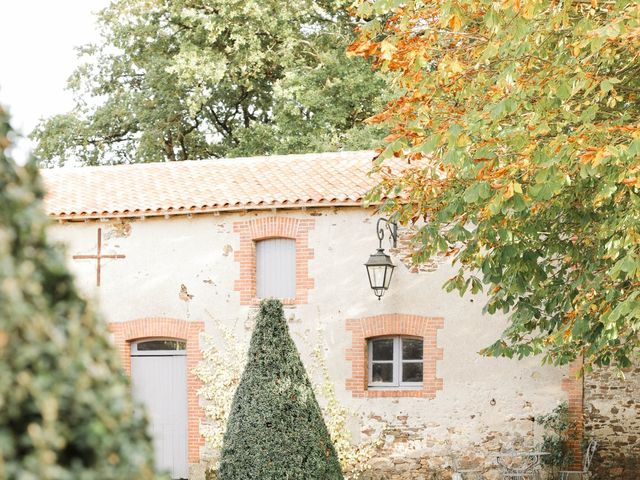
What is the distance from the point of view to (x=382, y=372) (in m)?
17.5

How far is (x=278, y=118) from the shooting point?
81.6 ft

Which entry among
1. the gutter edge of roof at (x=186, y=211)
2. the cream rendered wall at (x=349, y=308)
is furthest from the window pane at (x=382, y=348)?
the gutter edge of roof at (x=186, y=211)

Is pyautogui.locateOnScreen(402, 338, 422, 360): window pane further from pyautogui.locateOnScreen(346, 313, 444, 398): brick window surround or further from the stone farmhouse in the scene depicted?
pyautogui.locateOnScreen(346, 313, 444, 398): brick window surround

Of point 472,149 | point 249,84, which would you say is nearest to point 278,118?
point 249,84

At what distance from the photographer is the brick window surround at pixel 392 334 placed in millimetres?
17047

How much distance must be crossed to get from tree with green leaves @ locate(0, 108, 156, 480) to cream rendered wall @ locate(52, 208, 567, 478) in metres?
13.5

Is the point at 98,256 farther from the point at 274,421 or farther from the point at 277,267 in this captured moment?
the point at 274,421

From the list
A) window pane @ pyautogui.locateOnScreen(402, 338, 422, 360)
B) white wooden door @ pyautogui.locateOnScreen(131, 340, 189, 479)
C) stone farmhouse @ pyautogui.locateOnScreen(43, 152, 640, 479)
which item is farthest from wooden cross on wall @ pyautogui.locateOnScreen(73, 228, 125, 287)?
window pane @ pyautogui.locateOnScreen(402, 338, 422, 360)

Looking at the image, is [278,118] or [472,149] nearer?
[472,149]

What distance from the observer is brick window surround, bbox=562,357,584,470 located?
16.5 meters

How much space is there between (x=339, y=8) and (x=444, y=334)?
11.6 m

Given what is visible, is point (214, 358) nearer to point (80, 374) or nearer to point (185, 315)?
point (185, 315)

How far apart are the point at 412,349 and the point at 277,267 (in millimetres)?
2720

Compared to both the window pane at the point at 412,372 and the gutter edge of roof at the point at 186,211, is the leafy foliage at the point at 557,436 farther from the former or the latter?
the gutter edge of roof at the point at 186,211
